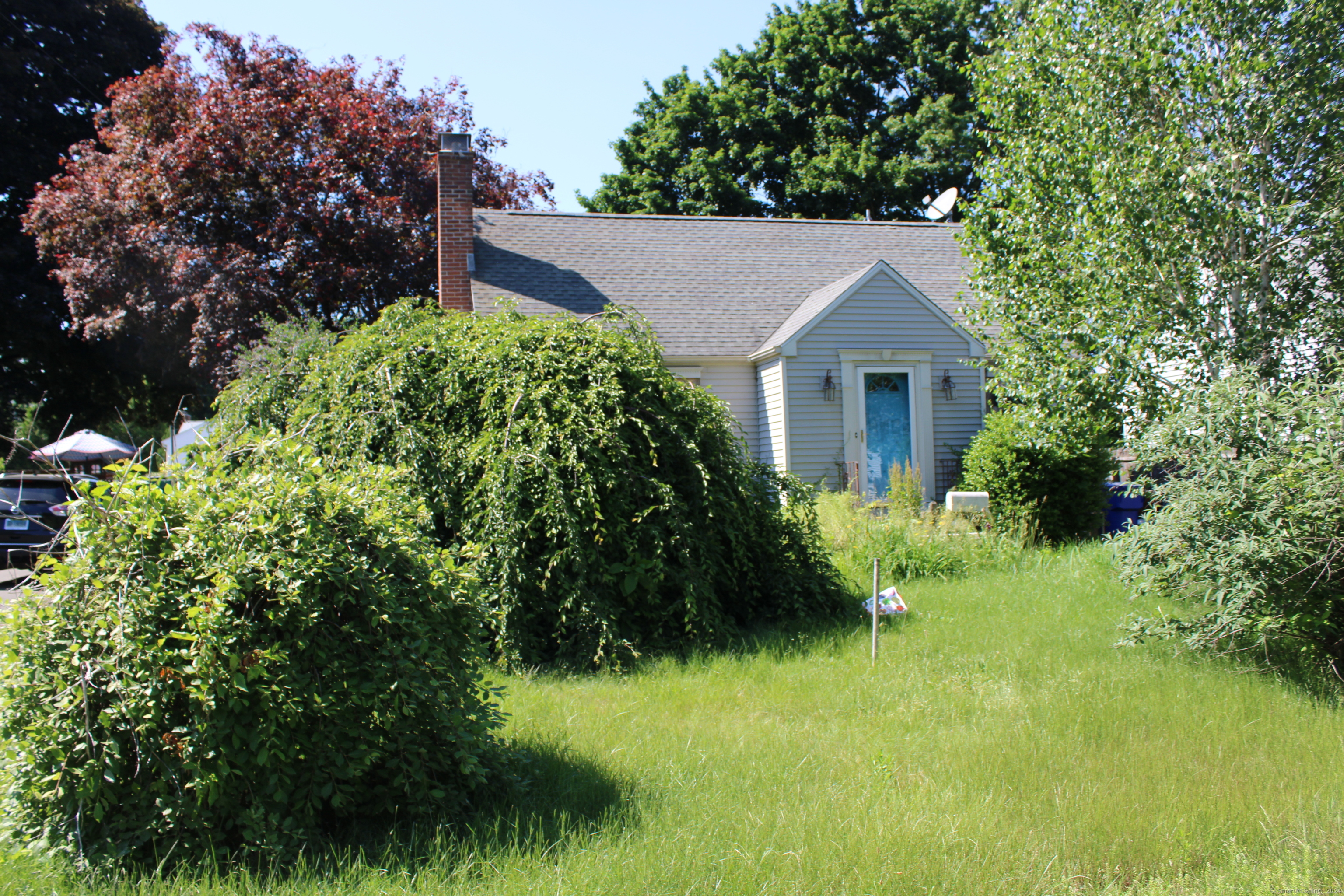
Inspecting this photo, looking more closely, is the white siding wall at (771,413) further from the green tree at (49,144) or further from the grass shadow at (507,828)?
the green tree at (49,144)

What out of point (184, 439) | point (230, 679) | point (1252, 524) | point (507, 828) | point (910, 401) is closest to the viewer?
point (230, 679)

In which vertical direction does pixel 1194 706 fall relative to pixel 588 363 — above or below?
below

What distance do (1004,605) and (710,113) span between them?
26371 millimetres

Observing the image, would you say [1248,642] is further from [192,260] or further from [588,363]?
[192,260]

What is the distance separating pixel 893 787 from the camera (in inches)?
167

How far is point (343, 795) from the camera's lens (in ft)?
11.8

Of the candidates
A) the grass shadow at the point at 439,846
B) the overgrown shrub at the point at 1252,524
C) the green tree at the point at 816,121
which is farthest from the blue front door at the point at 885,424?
the green tree at the point at 816,121

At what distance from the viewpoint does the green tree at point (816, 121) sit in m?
29.1

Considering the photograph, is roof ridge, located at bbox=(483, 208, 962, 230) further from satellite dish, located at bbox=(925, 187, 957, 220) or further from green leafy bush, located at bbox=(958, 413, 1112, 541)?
green leafy bush, located at bbox=(958, 413, 1112, 541)

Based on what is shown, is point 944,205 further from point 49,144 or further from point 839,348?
point 49,144

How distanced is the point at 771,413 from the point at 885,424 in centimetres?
205

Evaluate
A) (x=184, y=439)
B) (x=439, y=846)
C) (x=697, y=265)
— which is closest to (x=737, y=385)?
(x=697, y=265)

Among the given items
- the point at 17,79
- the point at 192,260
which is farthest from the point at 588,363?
the point at 17,79

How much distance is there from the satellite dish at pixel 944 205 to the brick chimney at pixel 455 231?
9638 mm
